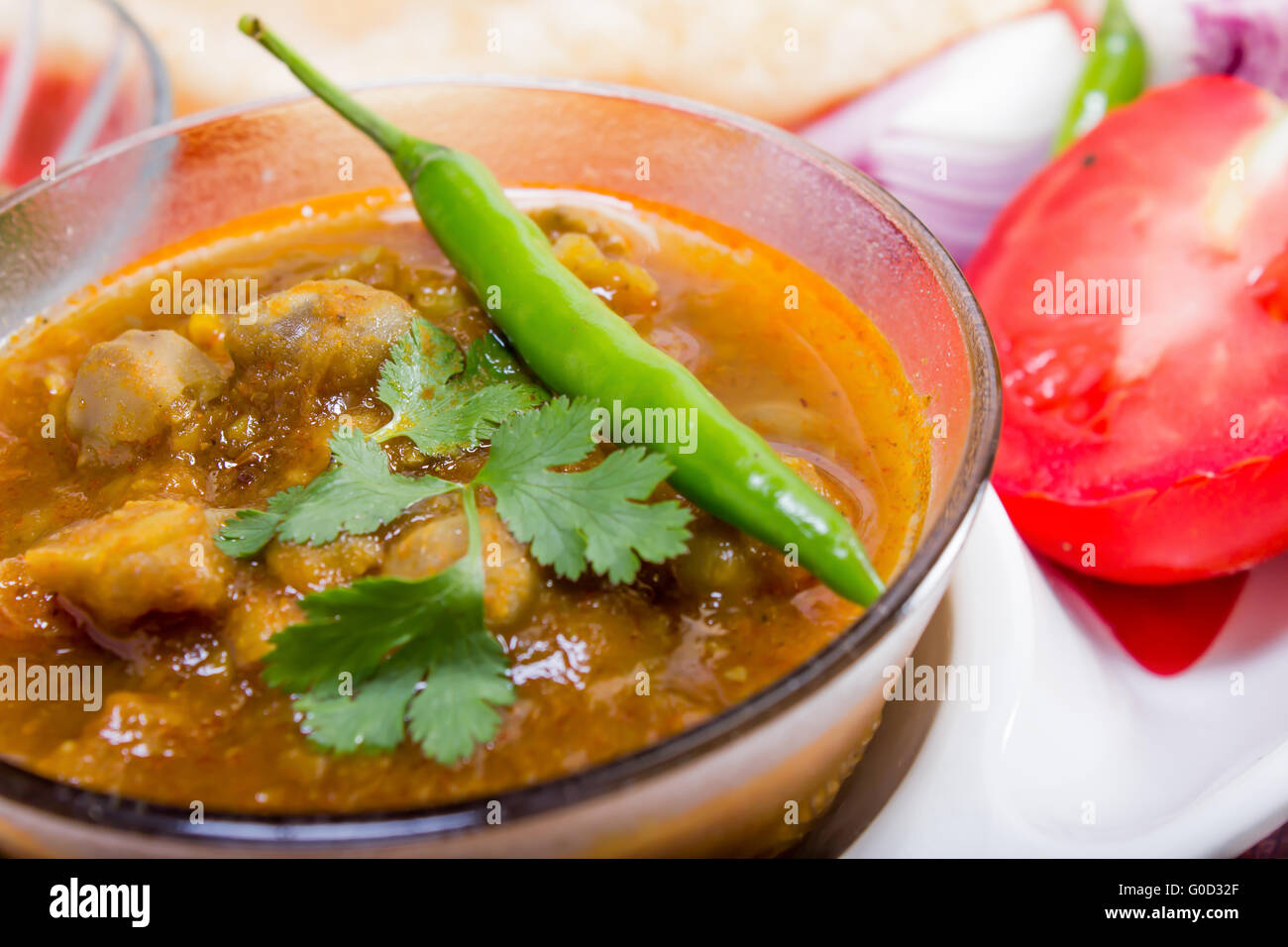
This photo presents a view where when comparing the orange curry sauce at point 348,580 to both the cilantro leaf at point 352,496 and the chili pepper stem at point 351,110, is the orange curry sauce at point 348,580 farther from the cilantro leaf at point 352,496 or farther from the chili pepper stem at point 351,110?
the chili pepper stem at point 351,110

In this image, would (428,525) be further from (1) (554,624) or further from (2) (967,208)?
(2) (967,208)

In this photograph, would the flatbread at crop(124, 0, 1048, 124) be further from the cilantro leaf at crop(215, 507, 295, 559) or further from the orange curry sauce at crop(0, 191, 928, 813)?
the cilantro leaf at crop(215, 507, 295, 559)

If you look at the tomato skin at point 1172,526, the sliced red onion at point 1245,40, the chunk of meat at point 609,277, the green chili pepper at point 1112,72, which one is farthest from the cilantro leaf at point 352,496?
the sliced red onion at point 1245,40

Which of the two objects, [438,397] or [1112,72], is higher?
[1112,72]

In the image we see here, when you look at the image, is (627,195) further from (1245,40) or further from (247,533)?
(1245,40)

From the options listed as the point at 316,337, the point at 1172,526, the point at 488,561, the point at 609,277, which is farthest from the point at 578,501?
the point at 1172,526

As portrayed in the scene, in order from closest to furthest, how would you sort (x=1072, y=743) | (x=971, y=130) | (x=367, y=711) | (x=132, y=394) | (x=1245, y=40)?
1. (x=367, y=711)
2. (x=132, y=394)
3. (x=1072, y=743)
4. (x=1245, y=40)
5. (x=971, y=130)
